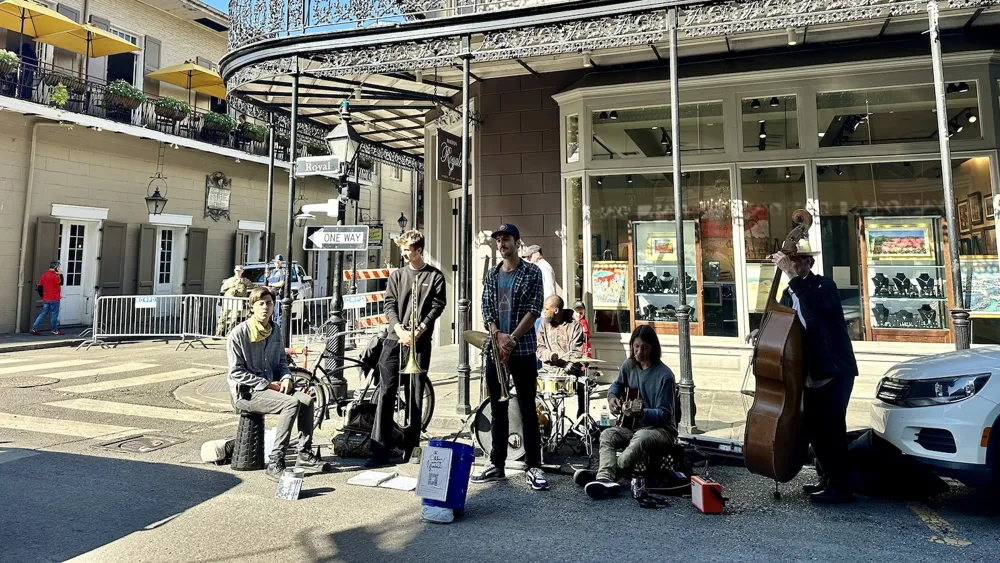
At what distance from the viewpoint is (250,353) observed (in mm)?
4824

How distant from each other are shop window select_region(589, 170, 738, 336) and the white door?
15089 mm

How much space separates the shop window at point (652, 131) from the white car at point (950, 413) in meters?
5.11

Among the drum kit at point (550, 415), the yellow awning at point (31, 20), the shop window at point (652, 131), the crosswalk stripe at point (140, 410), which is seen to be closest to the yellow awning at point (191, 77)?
the yellow awning at point (31, 20)

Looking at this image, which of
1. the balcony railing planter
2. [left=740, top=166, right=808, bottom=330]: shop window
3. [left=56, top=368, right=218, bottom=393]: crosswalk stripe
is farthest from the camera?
the balcony railing planter

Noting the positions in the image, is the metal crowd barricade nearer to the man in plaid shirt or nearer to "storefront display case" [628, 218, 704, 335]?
"storefront display case" [628, 218, 704, 335]

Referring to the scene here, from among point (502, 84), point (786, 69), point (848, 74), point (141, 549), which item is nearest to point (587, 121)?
point (502, 84)

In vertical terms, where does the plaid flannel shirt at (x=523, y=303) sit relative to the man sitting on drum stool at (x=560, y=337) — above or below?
above

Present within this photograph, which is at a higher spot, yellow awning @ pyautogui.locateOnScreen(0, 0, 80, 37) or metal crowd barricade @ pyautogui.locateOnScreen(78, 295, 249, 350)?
yellow awning @ pyautogui.locateOnScreen(0, 0, 80, 37)

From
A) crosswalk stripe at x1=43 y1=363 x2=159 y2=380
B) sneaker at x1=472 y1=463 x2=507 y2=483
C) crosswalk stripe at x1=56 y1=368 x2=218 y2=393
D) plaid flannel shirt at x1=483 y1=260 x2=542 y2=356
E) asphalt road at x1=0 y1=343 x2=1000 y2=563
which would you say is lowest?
asphalt road at x1=0 y1=343 x2=1000 y2=563

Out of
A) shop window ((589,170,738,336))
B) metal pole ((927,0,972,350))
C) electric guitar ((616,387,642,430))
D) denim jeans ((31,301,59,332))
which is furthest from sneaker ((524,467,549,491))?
denim jeans ((31,301,59,332))

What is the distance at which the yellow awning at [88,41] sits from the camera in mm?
14656

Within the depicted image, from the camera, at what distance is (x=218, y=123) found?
61.5 feet

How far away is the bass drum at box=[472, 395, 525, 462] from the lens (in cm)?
476

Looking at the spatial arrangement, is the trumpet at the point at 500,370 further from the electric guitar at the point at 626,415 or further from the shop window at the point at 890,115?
the shop window at the point at 890,115
